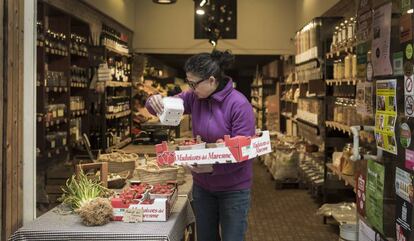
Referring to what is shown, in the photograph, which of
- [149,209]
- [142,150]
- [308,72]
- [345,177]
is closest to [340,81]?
[345,177]

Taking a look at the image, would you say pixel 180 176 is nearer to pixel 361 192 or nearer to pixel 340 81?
pixel 361 192

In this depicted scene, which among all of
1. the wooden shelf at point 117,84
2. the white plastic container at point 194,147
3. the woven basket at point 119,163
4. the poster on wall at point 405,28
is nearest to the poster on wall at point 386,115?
the poster on wall at point 405,28

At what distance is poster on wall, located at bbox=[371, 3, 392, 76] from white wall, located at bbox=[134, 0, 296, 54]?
8.09 meters

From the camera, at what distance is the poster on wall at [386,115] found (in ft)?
8.73

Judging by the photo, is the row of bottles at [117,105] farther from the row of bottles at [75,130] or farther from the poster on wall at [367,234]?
the poster on wall at [367,234]

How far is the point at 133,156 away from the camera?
176 inches

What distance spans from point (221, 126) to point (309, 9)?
6.80 meters

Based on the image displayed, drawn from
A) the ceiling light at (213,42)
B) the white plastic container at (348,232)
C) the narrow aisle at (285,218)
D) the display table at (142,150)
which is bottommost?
A: the narrow aisle at (285,218)

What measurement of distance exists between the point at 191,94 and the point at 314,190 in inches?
190

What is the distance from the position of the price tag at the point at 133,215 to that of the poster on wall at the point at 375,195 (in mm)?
1391

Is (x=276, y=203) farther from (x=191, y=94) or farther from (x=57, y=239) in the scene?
(x=57, y=239)

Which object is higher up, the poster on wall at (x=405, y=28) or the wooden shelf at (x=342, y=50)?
the wooden shelf at (x=342, y=50)

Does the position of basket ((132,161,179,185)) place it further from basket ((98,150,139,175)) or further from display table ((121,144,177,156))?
display table ((121,144,177,156))

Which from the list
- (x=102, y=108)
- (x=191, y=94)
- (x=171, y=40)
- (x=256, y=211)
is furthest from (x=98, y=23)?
(x=191, y=94)
